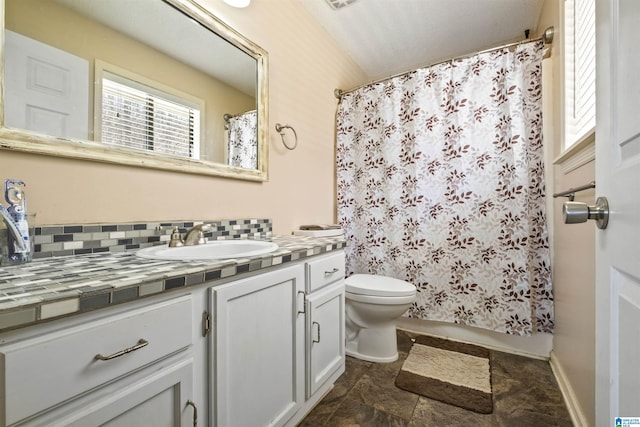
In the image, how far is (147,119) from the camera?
1.10m

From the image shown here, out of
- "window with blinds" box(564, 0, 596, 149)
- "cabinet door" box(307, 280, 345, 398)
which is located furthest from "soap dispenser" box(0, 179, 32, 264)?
"window with blinds" box(564, 0, 596, 149)

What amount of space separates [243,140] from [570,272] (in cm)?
177

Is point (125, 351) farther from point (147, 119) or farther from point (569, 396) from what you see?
point (569, 396)

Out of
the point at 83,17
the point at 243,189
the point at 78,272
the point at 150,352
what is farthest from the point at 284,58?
the point at 150,352

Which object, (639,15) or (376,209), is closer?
(639,15)

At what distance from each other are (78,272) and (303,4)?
2.05 meters

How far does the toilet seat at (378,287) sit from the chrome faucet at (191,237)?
36.5 inches

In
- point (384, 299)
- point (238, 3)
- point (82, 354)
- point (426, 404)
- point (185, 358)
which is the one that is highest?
point (238, 3)

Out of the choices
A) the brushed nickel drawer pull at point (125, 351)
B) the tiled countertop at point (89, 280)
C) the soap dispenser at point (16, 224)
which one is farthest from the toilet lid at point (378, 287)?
the soap dispenser at point (16, 224)

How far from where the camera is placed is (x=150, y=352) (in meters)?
0.61

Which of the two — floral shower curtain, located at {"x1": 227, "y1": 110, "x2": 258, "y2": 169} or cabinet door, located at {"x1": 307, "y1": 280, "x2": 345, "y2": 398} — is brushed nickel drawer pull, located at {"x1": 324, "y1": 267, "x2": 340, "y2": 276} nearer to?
cabinet door, located at {"x1": 307, "y1": 280, "x2": 345, "y2": 398}

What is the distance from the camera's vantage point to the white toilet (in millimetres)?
1604

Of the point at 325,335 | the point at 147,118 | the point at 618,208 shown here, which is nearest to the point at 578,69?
the point at 618,208

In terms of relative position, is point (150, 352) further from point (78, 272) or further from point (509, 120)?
point (509, 120)
